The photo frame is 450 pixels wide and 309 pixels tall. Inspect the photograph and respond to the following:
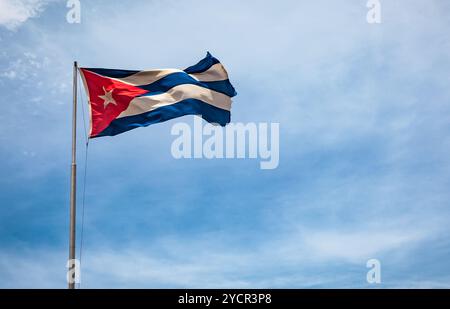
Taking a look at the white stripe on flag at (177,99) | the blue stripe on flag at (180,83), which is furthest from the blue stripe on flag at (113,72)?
the white stripe on flag at (177,99)

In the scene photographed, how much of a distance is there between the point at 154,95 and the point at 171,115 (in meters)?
1.11

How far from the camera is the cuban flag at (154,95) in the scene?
2231 centimetres

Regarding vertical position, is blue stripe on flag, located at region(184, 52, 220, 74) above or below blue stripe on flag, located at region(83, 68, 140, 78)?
above

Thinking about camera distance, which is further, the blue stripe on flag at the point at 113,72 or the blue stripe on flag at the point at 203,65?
Result: the blue stripe on flag at the point at 203,65

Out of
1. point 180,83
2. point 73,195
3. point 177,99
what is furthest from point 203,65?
point 73,195

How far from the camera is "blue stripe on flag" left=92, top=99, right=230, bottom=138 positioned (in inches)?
880

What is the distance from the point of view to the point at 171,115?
23781 mm

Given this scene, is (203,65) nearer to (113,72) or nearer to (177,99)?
(177,99)

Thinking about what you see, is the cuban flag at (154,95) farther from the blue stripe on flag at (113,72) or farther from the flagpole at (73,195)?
the flagpole at (73,195)

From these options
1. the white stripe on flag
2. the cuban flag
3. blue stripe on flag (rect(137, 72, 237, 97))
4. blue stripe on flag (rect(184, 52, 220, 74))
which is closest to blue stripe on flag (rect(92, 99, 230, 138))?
the cuban flag

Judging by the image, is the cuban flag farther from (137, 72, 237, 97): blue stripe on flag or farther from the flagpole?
the flagpole

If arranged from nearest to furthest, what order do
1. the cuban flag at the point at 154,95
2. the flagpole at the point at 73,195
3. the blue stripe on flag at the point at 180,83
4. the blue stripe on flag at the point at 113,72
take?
the flagpole at the point at 73,195, the cuban flag at the point at 154,95, the blue stripe on flag at the point at 113,72, the blue stripe on flag at the point at 180,83

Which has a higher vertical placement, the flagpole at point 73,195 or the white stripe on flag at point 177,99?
the white stripe on flag at point 177,99

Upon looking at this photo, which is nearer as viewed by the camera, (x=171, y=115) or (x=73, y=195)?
(x=73, y=195)
